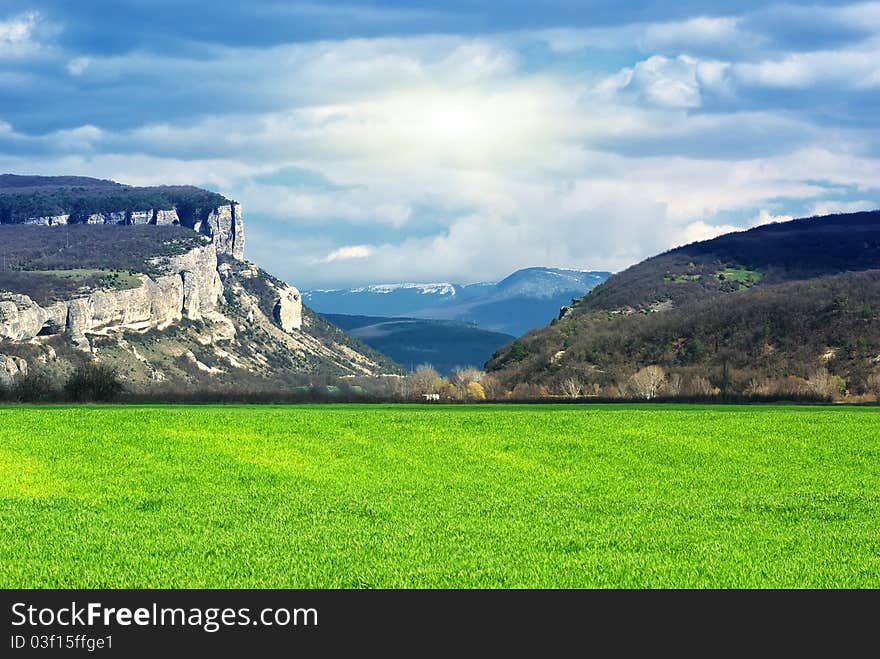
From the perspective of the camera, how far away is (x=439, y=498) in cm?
2666

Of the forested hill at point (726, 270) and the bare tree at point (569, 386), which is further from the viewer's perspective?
the forested hill at point (726, 270)

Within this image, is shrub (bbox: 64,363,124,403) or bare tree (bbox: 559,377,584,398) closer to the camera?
shrub (bbox: 64,363,124,403)

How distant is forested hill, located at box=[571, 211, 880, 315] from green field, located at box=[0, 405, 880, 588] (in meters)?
118

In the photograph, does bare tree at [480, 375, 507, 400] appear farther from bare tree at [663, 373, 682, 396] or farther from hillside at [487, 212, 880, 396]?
bare tree at [663, 373, 682, 396]

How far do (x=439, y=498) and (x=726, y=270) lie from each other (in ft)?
546

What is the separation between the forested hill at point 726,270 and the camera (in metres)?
165

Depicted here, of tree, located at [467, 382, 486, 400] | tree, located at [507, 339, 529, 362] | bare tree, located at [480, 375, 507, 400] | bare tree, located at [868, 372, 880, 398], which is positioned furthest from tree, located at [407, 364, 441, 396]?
bare tree, located at [868, 372, 880, 398]

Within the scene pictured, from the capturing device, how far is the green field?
1784 centimetres

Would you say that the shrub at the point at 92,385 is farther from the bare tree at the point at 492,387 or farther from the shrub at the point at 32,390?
the bare tree at the point at 492,387

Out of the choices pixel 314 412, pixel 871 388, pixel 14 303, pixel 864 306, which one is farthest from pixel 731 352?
pixel 14 303

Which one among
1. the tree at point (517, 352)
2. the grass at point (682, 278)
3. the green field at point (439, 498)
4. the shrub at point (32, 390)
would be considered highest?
the grass at point (682, 278)

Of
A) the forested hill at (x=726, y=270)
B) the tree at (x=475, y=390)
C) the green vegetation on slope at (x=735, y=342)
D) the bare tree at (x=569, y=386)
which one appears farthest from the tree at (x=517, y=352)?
the forested hill at (x=726, y=270)

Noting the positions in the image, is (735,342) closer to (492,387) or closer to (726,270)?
(492,387)

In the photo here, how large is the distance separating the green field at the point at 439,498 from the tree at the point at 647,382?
35.6m
